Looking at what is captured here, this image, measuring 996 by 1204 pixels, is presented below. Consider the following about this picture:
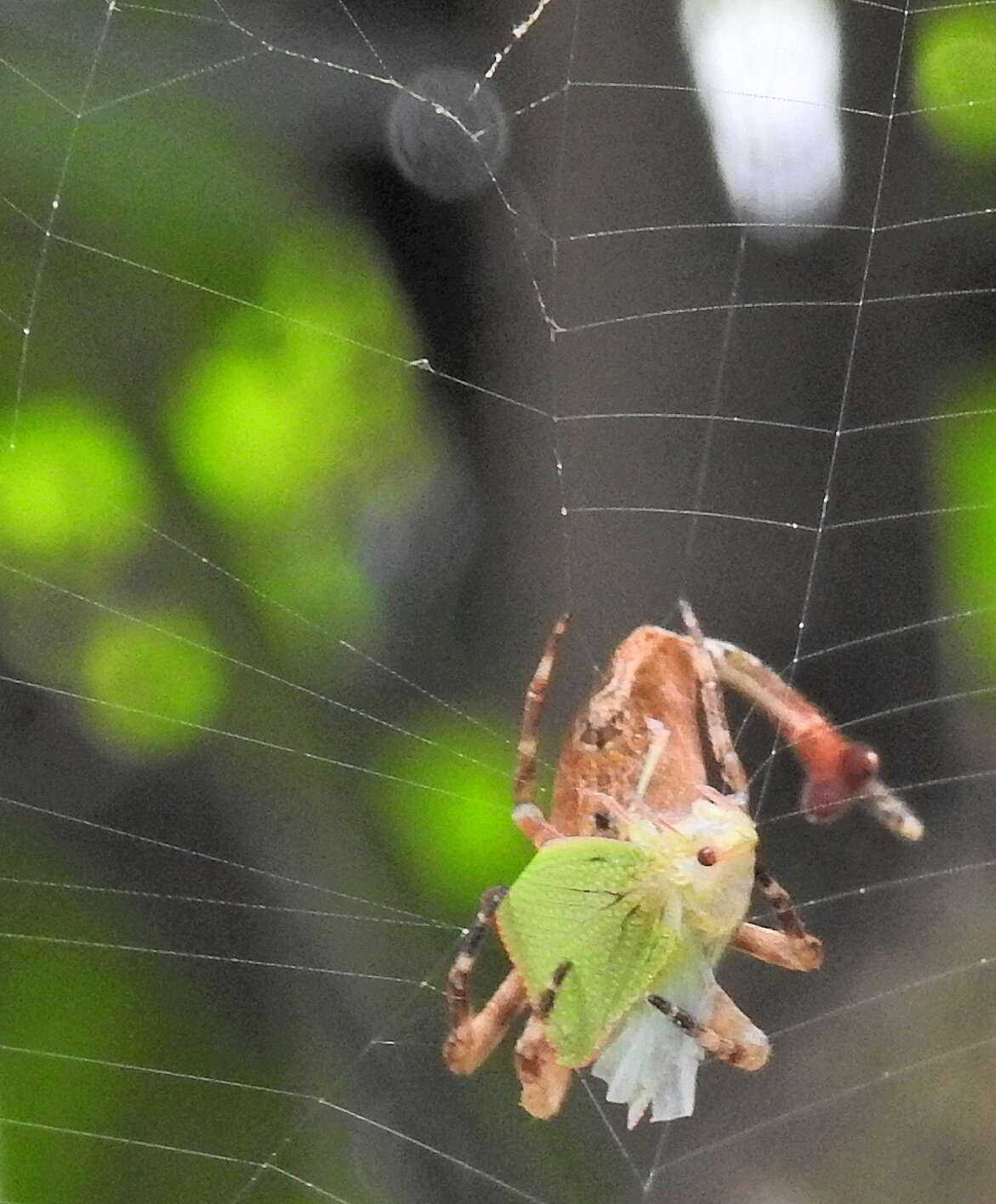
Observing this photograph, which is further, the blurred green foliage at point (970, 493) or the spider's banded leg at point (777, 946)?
the blurred green foliage at point (970, 493)

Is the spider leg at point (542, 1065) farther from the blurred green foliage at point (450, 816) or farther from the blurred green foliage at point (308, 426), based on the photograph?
the blurred green foliage at point (308, 426)

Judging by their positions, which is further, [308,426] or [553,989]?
[308,426]

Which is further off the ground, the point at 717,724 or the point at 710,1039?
the point at 717,724

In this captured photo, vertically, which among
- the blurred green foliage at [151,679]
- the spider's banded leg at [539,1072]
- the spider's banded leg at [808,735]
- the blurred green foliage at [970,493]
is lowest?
the spider's banded leg at [539,1072]

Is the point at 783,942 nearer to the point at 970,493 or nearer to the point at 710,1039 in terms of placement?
the point at 710,1039

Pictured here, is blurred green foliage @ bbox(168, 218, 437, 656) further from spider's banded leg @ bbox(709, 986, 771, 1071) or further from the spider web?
spider's banded leg @ bbox(709, 986, 771, 1071)

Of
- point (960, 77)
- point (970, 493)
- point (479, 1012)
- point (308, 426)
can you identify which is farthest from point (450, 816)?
point (960, 77)

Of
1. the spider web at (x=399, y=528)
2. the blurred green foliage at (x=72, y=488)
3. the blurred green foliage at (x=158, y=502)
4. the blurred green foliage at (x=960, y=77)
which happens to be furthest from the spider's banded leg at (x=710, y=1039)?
the blurred green foliage at (x=960, y=77)

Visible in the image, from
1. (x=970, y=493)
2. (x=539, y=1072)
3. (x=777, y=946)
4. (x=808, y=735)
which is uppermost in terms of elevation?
(x=970, y=493)
